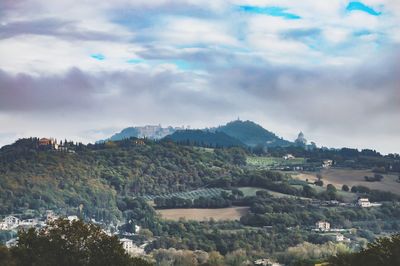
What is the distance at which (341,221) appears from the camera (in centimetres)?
18075

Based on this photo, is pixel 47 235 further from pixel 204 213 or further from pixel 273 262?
pixel 204 213

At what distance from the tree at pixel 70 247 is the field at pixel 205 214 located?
4437 inches

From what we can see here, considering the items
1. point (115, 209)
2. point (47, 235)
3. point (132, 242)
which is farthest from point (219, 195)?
point (47, 235)

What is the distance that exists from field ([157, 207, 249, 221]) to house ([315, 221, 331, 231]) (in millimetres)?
14033

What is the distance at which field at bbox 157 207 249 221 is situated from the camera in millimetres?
179038

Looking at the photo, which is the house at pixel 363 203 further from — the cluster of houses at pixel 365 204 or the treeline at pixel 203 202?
the treeline at pixel 203 202

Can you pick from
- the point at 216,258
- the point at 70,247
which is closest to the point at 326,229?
the point at 216,258

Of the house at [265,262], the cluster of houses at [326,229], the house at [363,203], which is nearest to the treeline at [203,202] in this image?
the cluster of houses at [326,229]

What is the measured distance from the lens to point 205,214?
18400 cm

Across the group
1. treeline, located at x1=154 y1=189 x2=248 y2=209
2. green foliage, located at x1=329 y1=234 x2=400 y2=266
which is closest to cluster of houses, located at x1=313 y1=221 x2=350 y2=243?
treeline, located at x1=154 y1=189 x2=248 y2=209

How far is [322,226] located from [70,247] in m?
116

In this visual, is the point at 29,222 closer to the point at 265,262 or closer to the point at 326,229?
the point at 326,229

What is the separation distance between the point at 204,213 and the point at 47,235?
12189cm

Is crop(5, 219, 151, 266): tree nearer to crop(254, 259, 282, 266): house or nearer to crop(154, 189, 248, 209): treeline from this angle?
crop(254, 259, 282, 266): house
